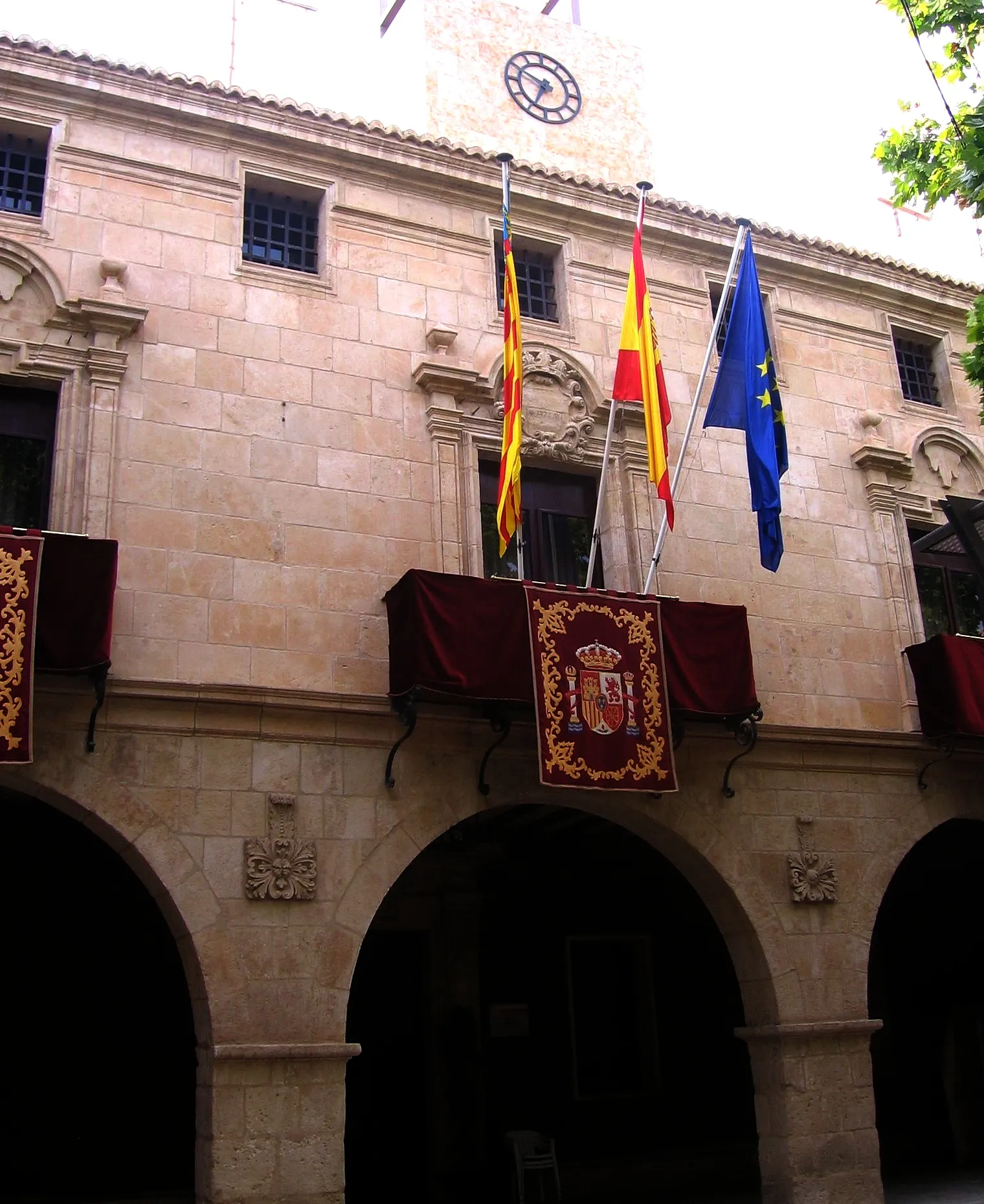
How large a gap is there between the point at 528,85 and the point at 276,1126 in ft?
63.3

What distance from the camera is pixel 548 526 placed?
1318 centimetres

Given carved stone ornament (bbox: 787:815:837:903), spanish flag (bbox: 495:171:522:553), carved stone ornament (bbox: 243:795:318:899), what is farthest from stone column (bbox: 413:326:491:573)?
carved stone ornament (bbox: 787:815:837:903)

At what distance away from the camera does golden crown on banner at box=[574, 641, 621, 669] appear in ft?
37.3

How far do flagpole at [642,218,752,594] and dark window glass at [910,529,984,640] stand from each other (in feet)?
11.0

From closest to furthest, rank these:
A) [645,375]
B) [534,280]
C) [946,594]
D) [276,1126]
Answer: [276,1126]
[645,375]
[534,280]
[946,594]

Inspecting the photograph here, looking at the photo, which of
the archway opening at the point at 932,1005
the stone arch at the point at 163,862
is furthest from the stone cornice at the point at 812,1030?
the stone arch at the point at 163,862

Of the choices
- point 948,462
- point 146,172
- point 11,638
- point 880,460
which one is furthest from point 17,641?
point 948,462

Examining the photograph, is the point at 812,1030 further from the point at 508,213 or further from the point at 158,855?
the point at 508,213

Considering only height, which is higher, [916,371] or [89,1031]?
[916,371]

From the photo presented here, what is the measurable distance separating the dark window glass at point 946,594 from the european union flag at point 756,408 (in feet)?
9.87

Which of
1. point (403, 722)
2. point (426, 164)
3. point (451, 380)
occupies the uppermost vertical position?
point (426, 164)

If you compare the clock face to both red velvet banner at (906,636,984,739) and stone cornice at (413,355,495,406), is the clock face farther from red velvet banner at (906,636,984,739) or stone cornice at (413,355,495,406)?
red velvet banner at (906,636,984,739)

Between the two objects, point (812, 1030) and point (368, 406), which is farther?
point (368, 406)

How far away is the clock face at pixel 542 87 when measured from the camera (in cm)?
2317
